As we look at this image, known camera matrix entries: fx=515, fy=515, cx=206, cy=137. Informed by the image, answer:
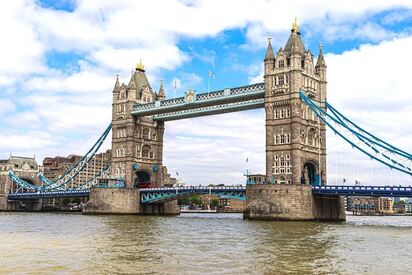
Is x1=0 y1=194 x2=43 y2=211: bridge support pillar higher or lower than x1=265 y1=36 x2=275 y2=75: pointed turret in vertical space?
lower

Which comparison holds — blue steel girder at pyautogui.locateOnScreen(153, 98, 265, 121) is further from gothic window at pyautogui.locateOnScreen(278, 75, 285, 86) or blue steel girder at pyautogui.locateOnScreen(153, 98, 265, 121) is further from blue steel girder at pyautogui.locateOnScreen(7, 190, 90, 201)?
blue steel girder at pyautogui.locateOnScreen(7, 190, 90, 201)

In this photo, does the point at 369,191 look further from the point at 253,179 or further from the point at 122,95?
the point at 122,95

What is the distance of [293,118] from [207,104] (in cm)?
1732

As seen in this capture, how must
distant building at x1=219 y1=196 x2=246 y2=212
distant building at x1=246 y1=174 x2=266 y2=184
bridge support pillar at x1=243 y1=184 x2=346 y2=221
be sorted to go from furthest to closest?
1. distant building at x1=219 y1=196 x2=246 y2=212
2. distant building at x1=246 y1=174 x2=266 y2=184
3. bridge support pillar at x1=243 y1=184 x2=346 y2=221

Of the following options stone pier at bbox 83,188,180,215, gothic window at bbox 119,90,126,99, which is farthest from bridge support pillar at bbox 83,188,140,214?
gothic window at bbox 119,90,126,99

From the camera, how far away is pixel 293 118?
72.5m

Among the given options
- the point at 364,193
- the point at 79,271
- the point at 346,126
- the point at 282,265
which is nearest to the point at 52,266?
the point at 79,271

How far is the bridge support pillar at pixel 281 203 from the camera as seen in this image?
6519cm

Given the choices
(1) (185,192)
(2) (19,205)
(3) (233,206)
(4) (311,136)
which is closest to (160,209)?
(1) (185,192)

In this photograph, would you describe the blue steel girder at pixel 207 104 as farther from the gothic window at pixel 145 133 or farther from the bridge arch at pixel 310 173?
the bridge arch at pixel 310 173

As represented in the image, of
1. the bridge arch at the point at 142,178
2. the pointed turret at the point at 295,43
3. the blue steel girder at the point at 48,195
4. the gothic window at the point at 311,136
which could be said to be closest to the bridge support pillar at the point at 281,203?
the gothic window at the point at 311,136

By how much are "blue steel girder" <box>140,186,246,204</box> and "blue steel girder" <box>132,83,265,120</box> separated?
524 inches

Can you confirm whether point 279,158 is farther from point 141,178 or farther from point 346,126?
point 141,178

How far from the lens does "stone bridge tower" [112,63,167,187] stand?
95.6 metres
